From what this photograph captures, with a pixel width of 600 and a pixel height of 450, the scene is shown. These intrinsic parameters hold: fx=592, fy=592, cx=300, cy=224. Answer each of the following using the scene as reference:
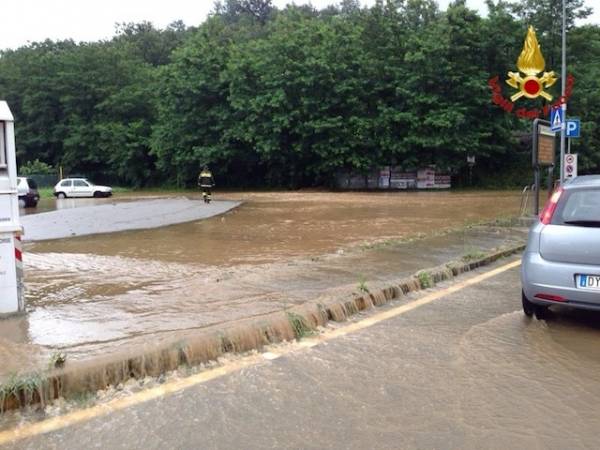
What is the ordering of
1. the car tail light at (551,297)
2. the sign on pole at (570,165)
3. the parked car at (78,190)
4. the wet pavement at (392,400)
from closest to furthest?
the wet pavement at (392,400)
the car tail light at (551,297)
the sign on pole at (570,165)
the parked car at (78,190)

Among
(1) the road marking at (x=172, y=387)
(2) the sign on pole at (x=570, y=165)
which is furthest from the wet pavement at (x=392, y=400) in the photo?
(2) the sign on pole at (x=570, y=165)

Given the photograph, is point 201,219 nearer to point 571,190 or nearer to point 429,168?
point 571,190

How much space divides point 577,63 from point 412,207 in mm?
25384

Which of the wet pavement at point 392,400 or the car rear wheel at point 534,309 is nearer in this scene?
the wet pavement at point 392,400

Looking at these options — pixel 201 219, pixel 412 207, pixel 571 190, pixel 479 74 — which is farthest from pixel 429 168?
pixel 571 190

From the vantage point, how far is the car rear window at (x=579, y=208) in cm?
576

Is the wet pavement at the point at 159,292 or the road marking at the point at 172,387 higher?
the wet pavement at the point at 159,292

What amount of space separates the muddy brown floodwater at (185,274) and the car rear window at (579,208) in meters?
2.41

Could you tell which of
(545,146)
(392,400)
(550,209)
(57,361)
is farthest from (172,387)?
(545,146)

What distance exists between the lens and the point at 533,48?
61.7 ft

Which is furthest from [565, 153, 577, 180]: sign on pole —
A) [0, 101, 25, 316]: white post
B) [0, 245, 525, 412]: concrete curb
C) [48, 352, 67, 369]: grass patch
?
[48, 352, 67, 369]: grass patch

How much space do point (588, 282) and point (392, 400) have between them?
2.63 meters

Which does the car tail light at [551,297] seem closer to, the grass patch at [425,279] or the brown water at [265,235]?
the grass patch at [425,279]

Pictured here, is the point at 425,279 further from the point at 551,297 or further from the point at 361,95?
the point at 361,95
